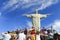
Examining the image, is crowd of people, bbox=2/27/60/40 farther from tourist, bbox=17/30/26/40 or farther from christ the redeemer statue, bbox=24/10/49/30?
christ the redeemer statue, bbox=24/10/49/30

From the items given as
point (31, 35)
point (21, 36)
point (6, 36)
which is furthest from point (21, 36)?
point (6, 36)

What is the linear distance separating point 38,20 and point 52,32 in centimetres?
314

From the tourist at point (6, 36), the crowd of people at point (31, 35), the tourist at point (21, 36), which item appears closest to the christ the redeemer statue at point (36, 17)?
the crowd of people at point (31, 35)

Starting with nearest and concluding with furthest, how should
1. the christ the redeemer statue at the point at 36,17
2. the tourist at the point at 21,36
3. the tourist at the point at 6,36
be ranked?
the tourist at the point at 21,36 → the tourist at the point at 6,36 → the christ the redeemer statue at the point at 36,17

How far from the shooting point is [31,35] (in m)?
17.1

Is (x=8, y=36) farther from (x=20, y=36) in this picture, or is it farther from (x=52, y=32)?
(x=52, y=32)

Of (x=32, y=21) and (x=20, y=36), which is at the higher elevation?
(x=32, y=21)

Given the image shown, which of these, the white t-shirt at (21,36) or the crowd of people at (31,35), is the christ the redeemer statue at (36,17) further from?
the white t-shirt at (21,36)

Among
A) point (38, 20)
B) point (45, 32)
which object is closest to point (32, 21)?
point (38, 20)

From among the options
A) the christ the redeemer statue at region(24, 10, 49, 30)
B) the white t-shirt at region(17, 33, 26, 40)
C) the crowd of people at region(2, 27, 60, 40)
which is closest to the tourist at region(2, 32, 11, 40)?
the crowd of people at region(2, 27, 60, 40)

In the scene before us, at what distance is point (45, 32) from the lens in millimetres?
17297

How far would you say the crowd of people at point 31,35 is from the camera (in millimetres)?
16906

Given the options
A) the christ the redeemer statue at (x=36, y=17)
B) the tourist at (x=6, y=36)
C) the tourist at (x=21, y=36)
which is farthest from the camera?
the christ the redeemer statue at (x=36, y=17)

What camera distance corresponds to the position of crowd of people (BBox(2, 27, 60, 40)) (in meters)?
16.9
